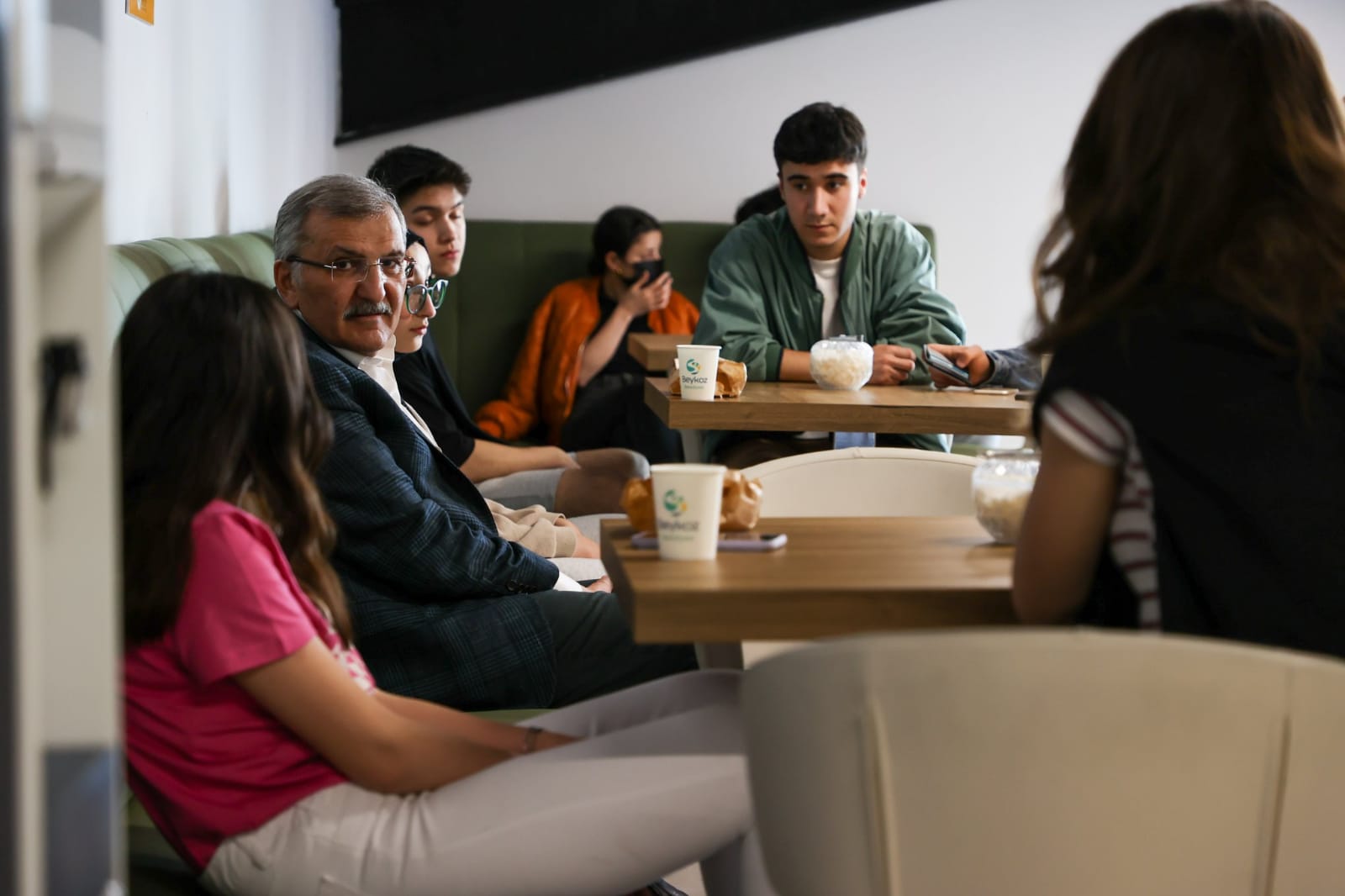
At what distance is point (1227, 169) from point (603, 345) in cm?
323

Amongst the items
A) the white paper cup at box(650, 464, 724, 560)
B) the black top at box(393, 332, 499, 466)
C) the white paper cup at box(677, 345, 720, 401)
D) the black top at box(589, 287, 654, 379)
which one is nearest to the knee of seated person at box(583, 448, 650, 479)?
the black top at box(393, 332, 499, 466)

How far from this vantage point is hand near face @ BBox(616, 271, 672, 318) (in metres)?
4.29

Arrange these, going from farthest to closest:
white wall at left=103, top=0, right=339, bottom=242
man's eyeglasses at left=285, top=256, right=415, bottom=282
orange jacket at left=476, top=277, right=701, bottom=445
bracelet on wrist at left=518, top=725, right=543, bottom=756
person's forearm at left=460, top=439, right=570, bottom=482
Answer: orange jacket at left=476, top=277, right=701, bottom=445, person's forearm at left=460, top=439, right=570, bottom=482, white wall at left=103, top=0, right=339, bottom=242, man's eyeglasses at left=285, top=256, right=415, bottom=282, bracelet on wrist at left=518, top=725, right=543, bottom=756

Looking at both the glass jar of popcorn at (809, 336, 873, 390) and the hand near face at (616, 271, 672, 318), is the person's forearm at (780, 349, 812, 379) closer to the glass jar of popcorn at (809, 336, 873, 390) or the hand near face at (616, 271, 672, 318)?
the glass jar of popcorn at (809, 336, 873, 390)

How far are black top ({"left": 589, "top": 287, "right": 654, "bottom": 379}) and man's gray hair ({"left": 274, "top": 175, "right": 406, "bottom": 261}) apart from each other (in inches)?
88.7

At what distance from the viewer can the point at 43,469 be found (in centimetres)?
68

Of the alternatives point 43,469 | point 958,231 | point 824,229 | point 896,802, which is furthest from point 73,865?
point 958,231

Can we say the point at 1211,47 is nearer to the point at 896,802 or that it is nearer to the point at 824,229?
the point at 896,802

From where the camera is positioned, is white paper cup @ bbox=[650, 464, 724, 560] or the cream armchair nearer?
the cream armchair

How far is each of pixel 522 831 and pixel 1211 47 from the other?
83 cm

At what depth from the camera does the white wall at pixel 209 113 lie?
2.26 metres

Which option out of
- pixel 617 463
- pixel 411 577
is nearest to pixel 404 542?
pixel 411 577

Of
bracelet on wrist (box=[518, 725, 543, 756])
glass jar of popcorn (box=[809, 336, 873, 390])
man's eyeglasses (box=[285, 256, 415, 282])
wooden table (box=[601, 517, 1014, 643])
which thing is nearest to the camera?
wooden table (box=[601, 517, 1014, 643])

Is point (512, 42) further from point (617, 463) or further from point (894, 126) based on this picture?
point (617, 463)
